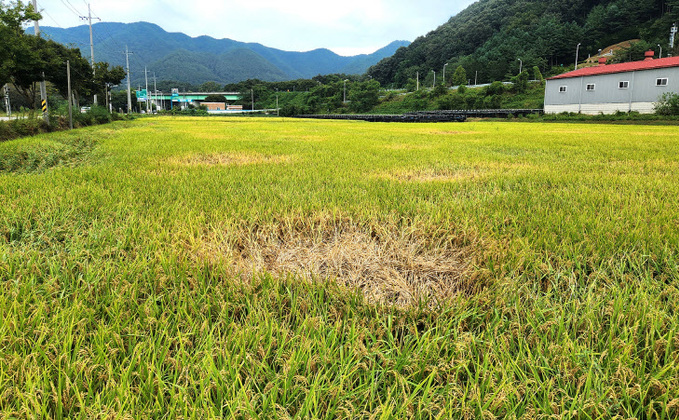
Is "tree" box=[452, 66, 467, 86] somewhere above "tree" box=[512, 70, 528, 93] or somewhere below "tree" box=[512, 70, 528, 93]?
above

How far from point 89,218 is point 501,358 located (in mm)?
2533

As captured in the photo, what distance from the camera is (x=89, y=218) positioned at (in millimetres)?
2443

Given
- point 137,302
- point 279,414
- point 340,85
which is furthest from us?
point 340,85

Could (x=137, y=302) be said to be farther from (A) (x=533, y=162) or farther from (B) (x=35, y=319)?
(A) (x=533, y=162)

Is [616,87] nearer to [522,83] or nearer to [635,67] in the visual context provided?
[635,67]

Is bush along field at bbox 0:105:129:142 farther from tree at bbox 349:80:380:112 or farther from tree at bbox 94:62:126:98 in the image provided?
tree at bbox 349:80:380:112

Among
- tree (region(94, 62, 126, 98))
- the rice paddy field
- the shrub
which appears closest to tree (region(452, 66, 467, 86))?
the shrub

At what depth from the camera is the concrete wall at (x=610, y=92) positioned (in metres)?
31.7

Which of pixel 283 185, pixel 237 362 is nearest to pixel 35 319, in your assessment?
pixel 237 362

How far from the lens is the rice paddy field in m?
0.91

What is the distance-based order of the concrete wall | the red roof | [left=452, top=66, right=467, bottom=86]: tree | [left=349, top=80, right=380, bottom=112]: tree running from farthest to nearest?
[left=452, top=66, right=467, bottom=86]: tree < [left=349, top=80, right=380, bottom=112]: tree < the concrete wall < the red roof

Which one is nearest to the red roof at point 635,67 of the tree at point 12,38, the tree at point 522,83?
the tree at point 522,83

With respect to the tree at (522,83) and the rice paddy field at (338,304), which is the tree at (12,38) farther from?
the tree at (522,83)

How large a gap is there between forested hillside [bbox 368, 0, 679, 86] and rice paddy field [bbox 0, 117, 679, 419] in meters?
81.2
